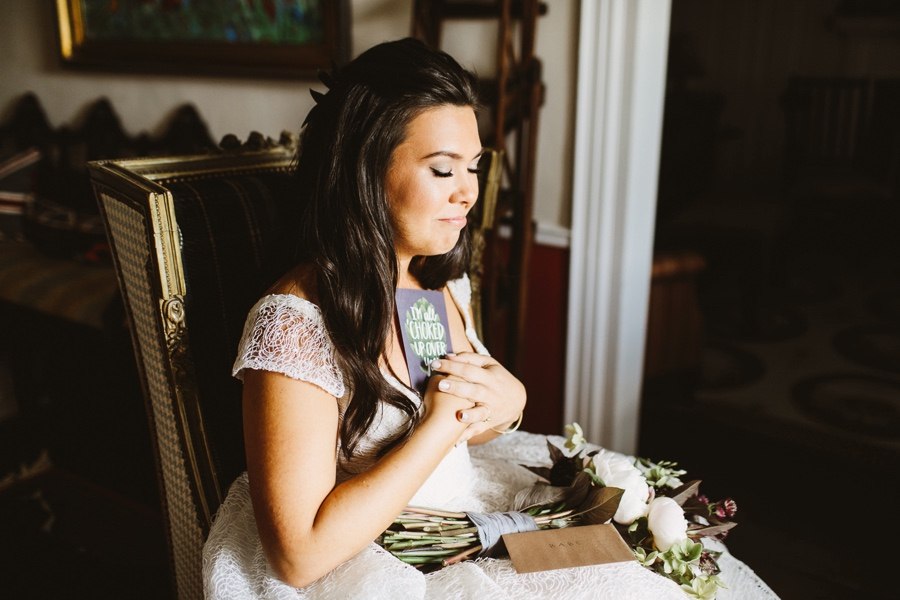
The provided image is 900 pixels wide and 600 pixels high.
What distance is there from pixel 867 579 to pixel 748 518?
0.39 meters

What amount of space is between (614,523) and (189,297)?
0.79 meters

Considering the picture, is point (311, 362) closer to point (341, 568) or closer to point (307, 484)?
point (307, 484)

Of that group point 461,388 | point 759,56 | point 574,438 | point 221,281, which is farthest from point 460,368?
point 759,56

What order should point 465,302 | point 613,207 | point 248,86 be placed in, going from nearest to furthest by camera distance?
point 465,302 → point 613,207 → point 248,86

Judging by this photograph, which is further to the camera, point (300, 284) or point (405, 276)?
point (405, 276)

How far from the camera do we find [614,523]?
1208mm

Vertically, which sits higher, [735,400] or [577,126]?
[577,126]

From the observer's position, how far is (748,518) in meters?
2.61

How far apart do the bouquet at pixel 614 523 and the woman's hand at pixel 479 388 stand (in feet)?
0.48

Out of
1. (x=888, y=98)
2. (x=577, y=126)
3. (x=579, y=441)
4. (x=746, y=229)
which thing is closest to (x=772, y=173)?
(x=888, y=98)

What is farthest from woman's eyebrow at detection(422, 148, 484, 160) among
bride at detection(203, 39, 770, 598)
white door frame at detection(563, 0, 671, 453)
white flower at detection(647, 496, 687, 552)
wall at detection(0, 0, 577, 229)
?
white door frame at detection(563, 0, 671, 453)

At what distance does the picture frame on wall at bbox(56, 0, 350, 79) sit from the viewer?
2.92 metres

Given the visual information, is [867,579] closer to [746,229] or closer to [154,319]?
[746,229]

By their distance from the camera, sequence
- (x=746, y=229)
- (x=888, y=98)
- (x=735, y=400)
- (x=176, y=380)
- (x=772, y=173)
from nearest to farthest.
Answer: (x=176, y=380), (x=735, y=400), (x=746, y=229), (x=888, y=98), (x=772, y=173)
